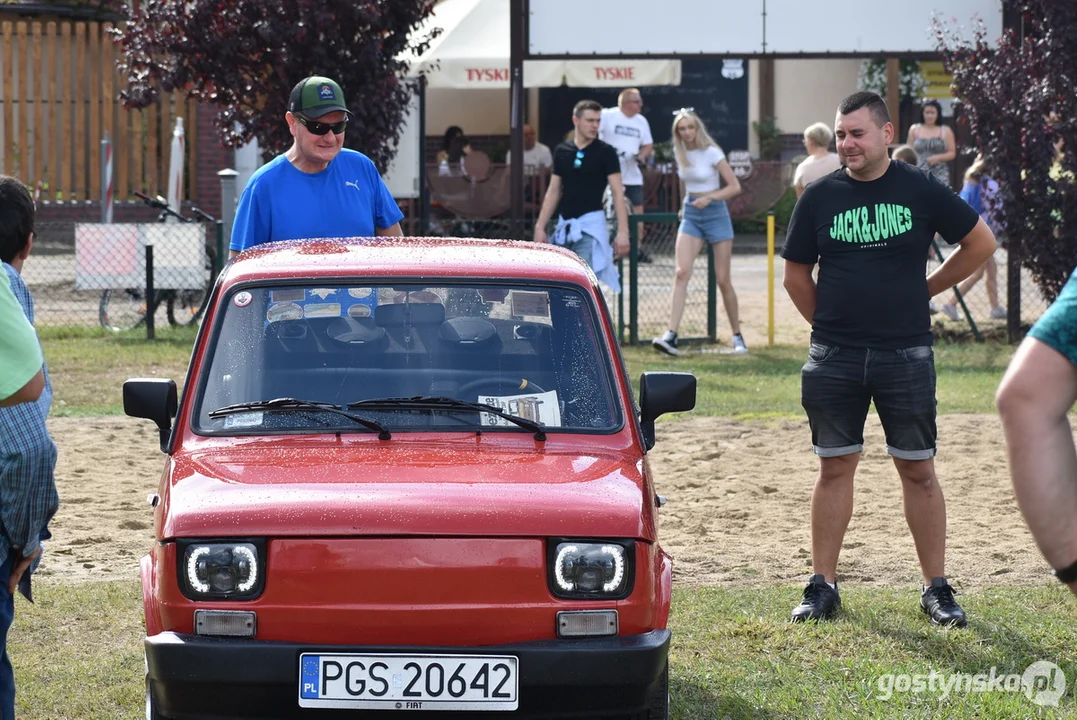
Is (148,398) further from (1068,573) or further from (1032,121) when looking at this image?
(1032,121)

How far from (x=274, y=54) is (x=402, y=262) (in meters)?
9.24

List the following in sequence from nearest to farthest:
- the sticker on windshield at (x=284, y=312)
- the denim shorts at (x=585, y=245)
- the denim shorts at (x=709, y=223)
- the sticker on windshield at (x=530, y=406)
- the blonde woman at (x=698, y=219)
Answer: the sticker on windshield at (x=530, y=406) < the sticker on windshield at (x=284, y=312) < the denim shorts at (x=585, y=245) < the blonde woman at (x=698, y=219) < the denim shorts at (x=709, y=223)

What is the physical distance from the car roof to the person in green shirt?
1461 mm

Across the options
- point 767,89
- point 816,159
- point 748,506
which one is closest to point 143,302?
point 816,159

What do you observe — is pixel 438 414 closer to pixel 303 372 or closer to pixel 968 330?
pixel 303 372

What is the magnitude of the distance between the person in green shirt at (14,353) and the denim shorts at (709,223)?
10.4m

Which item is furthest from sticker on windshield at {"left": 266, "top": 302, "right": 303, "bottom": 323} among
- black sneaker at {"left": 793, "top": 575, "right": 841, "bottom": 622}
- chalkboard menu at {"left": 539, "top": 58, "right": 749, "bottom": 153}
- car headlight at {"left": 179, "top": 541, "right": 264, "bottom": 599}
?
chalkboard menu at {"left": 539, "top": 58, "right": 749, "bottom": 153}

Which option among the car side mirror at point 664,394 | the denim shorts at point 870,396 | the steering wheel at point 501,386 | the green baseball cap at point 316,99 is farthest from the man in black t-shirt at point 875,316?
the green baseball cap at point 316,99

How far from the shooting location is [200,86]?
46.8 feet

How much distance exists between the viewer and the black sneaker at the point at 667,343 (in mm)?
13594

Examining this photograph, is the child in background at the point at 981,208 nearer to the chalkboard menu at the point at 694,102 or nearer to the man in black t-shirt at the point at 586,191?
the man in black t-shirt at the point at 586,191

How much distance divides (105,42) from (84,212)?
2.29m

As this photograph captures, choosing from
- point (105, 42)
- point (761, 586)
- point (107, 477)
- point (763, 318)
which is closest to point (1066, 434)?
point (761, 586)

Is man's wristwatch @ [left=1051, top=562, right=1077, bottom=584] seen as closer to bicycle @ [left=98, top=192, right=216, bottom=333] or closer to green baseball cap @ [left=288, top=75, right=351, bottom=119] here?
green baseball cap @ [left=288, top=75, right=351, bottom=119]
